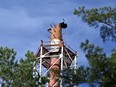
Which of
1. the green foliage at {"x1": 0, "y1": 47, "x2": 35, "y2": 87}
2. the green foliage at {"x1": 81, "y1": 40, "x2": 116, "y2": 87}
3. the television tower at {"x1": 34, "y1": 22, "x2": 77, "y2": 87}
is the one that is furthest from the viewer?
the television tower at {"x1": 34, "y1": 22, "x2": 77, "y2": 87}

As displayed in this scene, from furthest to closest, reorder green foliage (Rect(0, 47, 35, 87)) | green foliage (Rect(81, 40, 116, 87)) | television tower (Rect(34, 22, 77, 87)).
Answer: television tower (Rect(34, 22, 77, 87)), green foliage (Rect(0, 47, 35, 87)), green foliage (Rect(81, 40, 116, 87))

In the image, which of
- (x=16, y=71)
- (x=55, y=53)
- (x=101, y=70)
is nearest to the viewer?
(x=101, y=70)

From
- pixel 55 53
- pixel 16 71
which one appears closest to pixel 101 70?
pixel 16 71

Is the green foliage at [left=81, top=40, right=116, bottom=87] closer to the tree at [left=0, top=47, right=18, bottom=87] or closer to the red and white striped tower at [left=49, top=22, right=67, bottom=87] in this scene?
the tree at [left=0, top=47, right=18, bottom=87]

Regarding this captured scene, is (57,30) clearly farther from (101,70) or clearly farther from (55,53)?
(101,70)

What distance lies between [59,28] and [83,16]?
99.3 ft

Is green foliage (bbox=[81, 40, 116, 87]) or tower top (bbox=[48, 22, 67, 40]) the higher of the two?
tower top (bbox=[48, 22, 67, 40])

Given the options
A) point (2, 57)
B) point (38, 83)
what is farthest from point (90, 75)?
point (2, 57)

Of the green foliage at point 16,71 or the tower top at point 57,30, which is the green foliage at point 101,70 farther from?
the tower top at point 57,30

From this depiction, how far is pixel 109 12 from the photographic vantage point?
2316 centimetres

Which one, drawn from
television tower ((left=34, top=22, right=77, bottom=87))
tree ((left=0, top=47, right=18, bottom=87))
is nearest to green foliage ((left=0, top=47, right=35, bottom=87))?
tree ((left=0, top=47, right=18, bottom=87))

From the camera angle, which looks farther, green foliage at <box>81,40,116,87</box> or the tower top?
→ the tower top

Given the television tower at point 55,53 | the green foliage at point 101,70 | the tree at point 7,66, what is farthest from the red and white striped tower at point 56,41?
the green foliage at point 101,70

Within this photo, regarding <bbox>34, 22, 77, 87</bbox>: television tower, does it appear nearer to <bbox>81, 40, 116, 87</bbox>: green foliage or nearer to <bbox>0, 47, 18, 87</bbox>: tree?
<bbox>0, 47, 18, 87</bbox>: tree
